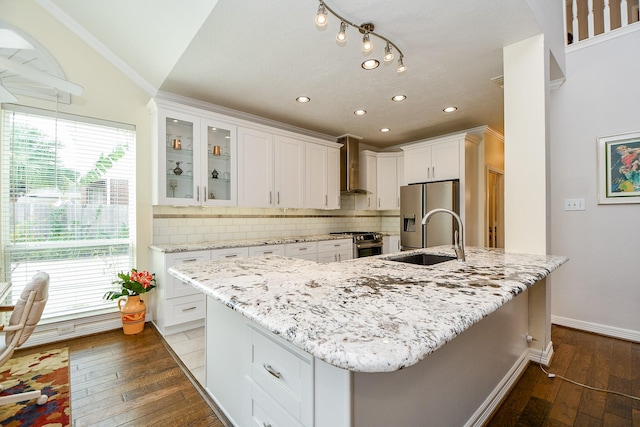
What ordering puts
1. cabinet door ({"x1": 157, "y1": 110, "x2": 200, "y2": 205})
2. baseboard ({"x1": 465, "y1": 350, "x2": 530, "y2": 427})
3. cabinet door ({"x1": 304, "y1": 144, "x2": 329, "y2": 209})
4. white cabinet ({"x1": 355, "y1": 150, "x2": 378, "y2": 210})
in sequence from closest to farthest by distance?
baseboard ({"x1": 465, "y1": 350, "x2": 530, "y2": 427}) < cabinet door ({"x1": 157, "y1": 110, "x2": 200, "y2": 205}) < cabinet door ({"x1": 304, "y1": 144, "x2": 329, "y2": 209}) < white cabinet ({"x1": 355, "y1": 150, "x2": 378, "y2": 210})

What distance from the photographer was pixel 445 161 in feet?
13.3

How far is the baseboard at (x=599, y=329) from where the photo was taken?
257 centimetres

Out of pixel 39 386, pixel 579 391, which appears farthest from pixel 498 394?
pixel 39 386

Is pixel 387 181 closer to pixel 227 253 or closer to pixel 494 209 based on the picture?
pixel 494 209

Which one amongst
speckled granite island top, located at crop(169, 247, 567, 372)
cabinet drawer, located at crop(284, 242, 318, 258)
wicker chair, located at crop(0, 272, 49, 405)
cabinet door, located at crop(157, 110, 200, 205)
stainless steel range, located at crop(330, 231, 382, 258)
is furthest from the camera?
stainless steel range, located at crop(330, 231, 382, 258)

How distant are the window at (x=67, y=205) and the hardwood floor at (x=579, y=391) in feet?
11.6

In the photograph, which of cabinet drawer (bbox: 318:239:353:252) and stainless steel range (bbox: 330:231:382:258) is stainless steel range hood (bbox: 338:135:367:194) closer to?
stainless steel range (bbox: 330:231:382:258)

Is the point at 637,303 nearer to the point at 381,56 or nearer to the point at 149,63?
the point at 381,56

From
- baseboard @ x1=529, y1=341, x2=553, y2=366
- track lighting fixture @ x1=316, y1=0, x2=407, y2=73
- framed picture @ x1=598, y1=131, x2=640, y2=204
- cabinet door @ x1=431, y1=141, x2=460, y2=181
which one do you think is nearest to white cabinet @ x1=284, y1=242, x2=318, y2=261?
cabinet door @ x1=431, y1=141, x2=460, y2=181

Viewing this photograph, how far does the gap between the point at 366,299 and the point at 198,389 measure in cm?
159

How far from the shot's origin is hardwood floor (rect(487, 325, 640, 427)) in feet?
5.23

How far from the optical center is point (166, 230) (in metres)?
3.19

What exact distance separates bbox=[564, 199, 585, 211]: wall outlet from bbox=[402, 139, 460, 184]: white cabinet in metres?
1.25

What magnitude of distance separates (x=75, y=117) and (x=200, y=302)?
2171 mm
